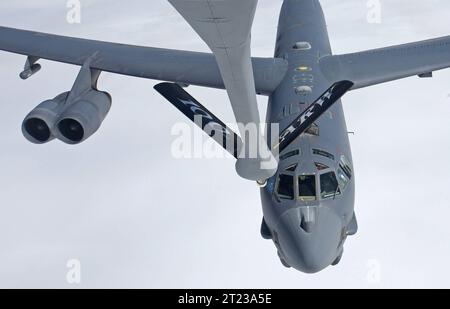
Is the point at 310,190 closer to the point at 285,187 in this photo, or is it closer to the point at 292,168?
the point at 285,187

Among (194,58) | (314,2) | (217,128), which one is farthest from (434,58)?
(217,128)

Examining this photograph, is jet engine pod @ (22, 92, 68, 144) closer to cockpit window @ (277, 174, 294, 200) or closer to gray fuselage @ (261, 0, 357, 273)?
gray fuselage @ (261, 0, 357, 273)

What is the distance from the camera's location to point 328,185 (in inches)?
800

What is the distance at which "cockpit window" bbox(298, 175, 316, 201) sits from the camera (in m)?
20.0

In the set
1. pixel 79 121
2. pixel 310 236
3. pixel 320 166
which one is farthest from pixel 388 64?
pixel 79 121

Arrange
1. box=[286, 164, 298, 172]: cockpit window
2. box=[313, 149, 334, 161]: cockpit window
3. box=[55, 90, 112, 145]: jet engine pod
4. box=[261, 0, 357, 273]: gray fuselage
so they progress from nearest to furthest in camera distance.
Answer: box=[261, 0, 357, 273]: gray fuselage, box=[286, 164, 298, 172]: cockpit window, box=[313, 149, 334, 161]: cockpit window, box=[55, 90, 112, 145]: jet engine pod

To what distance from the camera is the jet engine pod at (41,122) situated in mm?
24797

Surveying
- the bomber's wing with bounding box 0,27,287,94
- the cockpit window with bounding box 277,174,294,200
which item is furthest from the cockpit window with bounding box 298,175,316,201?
the bomber's wing with bounding box 0,27,287,94

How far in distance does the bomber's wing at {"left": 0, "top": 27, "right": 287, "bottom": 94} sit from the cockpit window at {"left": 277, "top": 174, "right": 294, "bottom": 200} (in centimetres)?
605

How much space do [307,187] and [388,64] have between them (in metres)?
8.75

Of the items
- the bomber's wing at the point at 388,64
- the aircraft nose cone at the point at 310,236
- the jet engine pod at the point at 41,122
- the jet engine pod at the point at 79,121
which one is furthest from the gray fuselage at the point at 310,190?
the jet engine pod at the point at 41,122

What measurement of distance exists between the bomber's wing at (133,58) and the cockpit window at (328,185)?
626 centimetres

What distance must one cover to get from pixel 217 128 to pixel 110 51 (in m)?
10.2

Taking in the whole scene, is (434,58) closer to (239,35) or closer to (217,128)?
(217,128)
